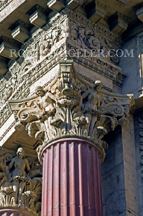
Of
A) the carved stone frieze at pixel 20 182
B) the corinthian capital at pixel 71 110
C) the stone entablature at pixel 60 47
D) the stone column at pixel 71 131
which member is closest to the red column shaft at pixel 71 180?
the stone column at pixel 71 131

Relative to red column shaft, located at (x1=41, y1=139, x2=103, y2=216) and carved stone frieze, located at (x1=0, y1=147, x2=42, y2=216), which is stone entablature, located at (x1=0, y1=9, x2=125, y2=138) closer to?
carved stone frieze, located at (x1=0, y1=147, x2=42, y2=216)

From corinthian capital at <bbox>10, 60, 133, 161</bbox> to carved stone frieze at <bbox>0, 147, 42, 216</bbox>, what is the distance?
6.44 ft

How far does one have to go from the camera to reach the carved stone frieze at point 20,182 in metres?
17.3

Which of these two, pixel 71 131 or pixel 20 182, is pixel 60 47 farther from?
pixel 20 182

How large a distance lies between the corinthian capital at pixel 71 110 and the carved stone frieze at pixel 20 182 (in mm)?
1962

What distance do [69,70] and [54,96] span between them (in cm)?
80

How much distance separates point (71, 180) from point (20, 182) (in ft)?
12.9

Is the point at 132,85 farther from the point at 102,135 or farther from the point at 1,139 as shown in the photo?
the point at 1,139

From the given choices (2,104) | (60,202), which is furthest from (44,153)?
(2,104)

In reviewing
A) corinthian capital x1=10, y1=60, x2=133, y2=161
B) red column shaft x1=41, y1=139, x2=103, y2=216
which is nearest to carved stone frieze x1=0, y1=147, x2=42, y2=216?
corinthian capital x1=10, y1=60, x2=133, y2=161

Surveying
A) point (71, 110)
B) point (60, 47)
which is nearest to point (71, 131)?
point (71, 110)

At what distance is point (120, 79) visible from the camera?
1781cm

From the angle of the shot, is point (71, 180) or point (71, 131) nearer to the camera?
point (71, 180)

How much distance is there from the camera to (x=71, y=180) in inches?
553
